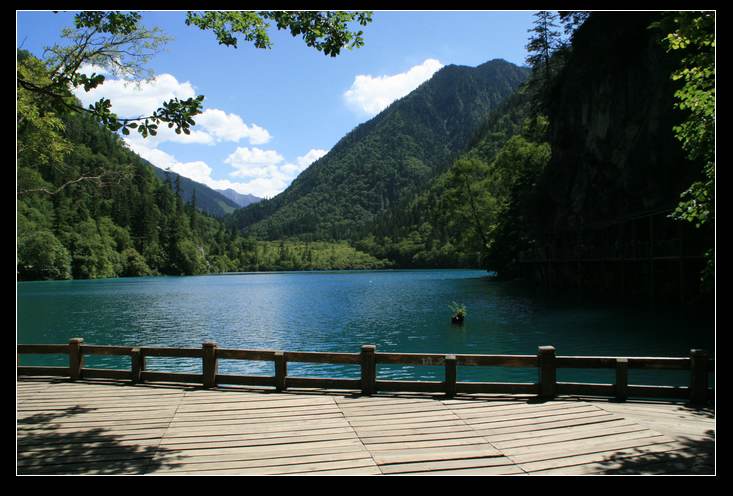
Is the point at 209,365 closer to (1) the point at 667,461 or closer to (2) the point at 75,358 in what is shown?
(2) the point at 75,358

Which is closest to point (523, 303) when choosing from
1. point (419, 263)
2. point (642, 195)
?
point (642, 195)

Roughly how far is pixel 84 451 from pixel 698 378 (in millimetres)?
9490

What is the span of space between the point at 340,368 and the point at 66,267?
106m

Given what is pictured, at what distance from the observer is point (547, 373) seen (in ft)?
29.5

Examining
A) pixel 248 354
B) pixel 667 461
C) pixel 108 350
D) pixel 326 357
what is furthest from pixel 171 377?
pixel 667 461

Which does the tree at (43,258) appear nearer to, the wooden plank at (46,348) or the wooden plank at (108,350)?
the wooden plank at (46,348)

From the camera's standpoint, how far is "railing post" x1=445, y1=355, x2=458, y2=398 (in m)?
9.12

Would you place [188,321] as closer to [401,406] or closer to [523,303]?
[523,303]

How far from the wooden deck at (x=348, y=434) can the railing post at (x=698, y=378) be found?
37cm

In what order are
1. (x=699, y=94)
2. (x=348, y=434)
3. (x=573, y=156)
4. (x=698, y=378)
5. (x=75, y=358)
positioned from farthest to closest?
1. (x=573, y=156)
2. (x=75, y=358)
3. (x=698, y=378)
4. (x=699, y=94)
5. (x=348, y=434)

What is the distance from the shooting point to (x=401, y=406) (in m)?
8.64

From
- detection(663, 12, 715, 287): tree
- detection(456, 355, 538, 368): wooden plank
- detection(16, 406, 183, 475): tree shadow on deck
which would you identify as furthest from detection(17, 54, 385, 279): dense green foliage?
detection(663, 12, 715, 287): tree

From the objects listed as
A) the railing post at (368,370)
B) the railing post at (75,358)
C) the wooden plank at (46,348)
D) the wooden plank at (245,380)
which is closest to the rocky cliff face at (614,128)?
the railing post at (368,370)

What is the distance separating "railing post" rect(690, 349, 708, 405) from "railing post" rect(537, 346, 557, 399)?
2257 mm
